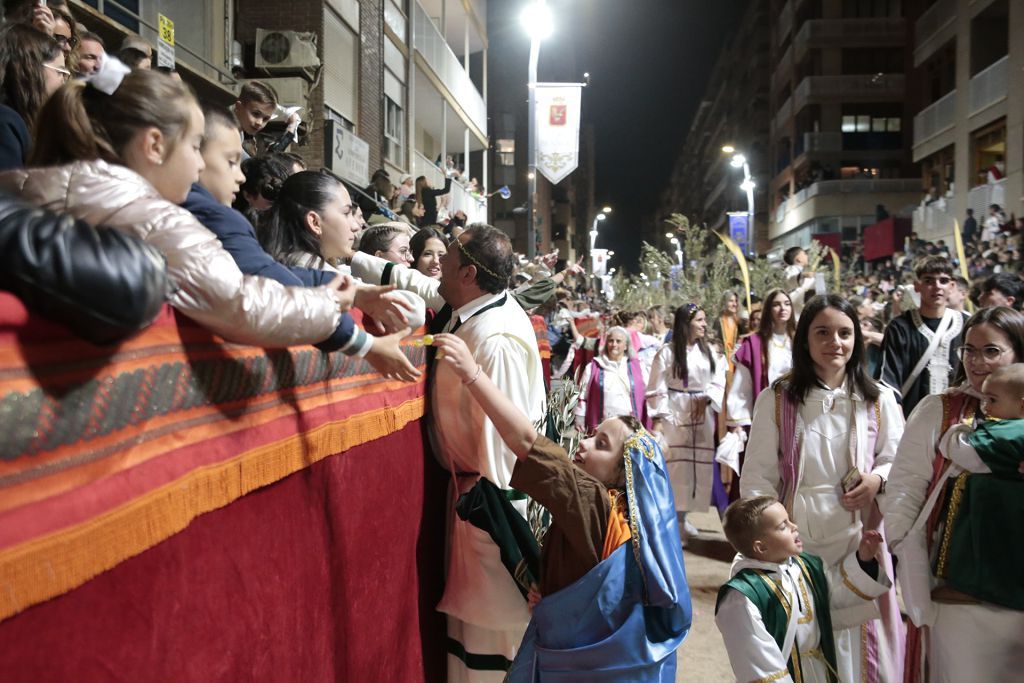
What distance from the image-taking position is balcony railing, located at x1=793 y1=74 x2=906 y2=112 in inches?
2114

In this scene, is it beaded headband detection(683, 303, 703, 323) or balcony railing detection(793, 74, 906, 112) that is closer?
beaded headband detection(683, 303, 703, 323)

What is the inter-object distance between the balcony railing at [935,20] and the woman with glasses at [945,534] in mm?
37242

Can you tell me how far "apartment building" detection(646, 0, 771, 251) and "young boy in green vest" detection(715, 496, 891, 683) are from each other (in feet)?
158

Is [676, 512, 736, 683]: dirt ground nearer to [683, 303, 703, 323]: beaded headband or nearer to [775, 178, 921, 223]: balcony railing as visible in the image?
[683, 303, 703, 323]: beaded headband

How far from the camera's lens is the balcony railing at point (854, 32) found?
54062mm

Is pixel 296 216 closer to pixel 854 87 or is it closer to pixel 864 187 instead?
pixel 864 187

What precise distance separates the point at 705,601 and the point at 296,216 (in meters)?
5.18

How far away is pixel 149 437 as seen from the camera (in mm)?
1586

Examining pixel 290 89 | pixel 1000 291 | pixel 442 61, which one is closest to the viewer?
pixel 1000 291

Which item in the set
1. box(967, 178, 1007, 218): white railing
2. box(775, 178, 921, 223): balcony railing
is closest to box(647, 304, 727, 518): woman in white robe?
box(967, 178, 1007, 218): white railing

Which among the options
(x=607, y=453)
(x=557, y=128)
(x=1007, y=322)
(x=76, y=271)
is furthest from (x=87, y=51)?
(x=557, y=128)

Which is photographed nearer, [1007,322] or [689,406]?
→ [1007,322]

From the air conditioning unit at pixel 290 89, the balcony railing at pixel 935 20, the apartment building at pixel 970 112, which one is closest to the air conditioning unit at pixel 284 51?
the air conditioning unit at pixel 290 89

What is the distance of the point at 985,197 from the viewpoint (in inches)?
1214
